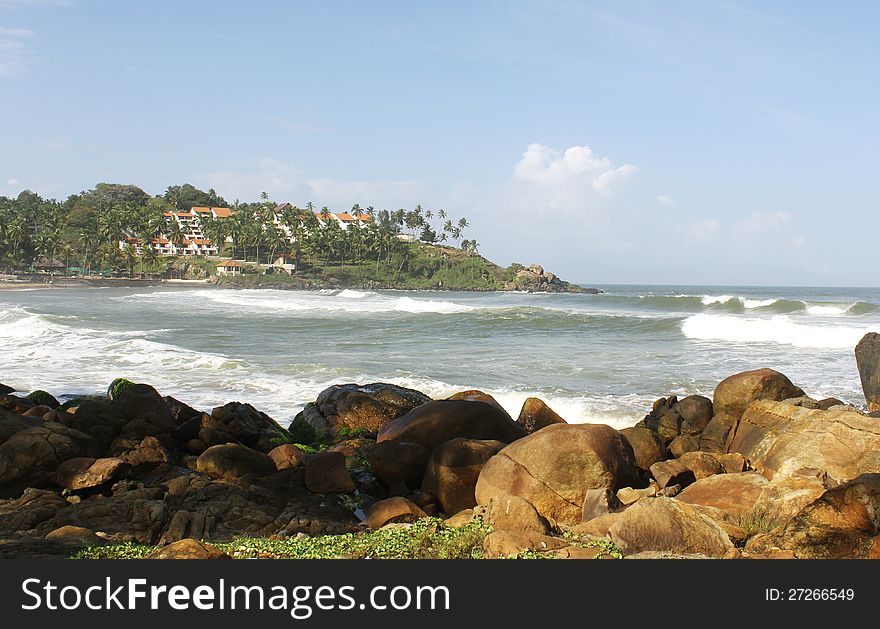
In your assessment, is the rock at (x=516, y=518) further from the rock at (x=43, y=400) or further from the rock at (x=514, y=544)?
the rock at (x=43, y=400)

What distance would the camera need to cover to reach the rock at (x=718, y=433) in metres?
9.91

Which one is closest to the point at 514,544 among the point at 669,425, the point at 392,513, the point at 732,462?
the point at 392,513

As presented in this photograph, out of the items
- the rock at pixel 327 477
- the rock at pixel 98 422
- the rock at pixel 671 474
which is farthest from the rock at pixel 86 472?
the rock at pixel 671 474

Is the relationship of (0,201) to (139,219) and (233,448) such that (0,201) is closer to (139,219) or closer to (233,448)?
(139,219)

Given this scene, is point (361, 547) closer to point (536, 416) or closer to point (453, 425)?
point (453, 425)

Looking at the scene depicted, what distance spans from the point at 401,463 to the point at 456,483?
960mm

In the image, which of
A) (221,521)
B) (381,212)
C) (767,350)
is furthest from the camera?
(381,212)

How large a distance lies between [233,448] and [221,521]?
5.53 feet

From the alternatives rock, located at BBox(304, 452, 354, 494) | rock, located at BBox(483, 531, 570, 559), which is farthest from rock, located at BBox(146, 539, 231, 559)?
rock, located at BBox(304, 452, 354, 494)

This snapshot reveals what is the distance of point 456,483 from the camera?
738cm

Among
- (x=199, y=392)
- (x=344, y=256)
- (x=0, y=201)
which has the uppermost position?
(x=0, y=201)
